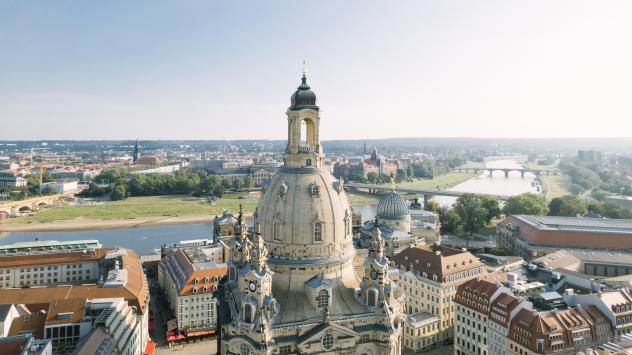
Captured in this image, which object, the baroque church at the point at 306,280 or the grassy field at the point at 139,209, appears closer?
the baroque church at the point at 306,280

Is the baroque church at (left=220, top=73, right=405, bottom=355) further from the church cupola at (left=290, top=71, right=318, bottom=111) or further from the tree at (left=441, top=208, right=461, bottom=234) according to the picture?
the tree at (left=441, top=208, right=461, bottom=234)

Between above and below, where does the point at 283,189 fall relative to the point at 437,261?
above

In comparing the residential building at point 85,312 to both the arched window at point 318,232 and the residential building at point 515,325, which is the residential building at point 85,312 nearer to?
the arched window at point 318,232

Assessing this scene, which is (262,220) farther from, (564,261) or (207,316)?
(564,261)

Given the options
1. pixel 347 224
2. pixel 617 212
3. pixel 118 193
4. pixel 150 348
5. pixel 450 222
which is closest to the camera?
pixel 347 224

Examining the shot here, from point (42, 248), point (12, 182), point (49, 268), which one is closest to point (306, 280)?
point (49, 268)

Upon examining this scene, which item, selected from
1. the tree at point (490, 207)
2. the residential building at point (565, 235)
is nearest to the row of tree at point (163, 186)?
the tree at point (490, 207)

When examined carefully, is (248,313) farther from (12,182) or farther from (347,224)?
(12,182)
